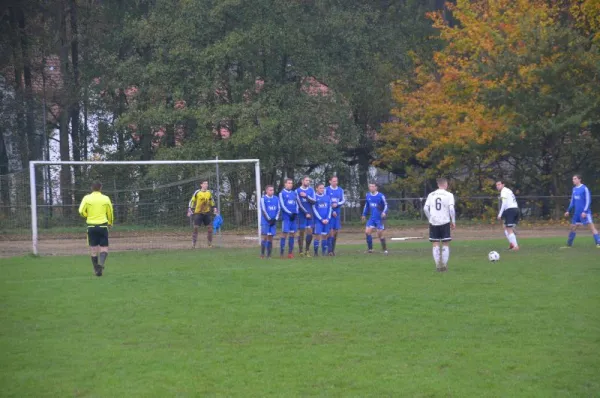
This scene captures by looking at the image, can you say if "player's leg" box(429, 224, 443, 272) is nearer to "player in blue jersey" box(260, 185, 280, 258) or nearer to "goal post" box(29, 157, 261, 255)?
"player in blue jersey" box(260, 185, 280, 258)

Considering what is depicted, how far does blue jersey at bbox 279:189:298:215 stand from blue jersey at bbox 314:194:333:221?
561 millimetres

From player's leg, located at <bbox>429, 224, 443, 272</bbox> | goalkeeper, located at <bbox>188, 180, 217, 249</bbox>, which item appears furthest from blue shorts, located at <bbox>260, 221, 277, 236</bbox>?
player's leg, located at <bbox>429, 224, 443, 272</bbox>

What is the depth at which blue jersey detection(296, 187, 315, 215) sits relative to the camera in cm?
2145

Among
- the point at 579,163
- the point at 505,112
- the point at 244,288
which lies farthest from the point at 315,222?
the point at 579,163

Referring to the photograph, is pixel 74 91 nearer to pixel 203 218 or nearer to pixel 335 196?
pixel 203 218

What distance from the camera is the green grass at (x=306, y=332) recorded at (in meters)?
8.09

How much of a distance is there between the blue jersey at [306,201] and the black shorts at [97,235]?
5921mm

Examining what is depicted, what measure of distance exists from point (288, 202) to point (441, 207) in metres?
5.96

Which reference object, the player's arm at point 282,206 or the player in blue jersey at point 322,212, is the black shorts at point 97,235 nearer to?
the player's arm at point 282,206

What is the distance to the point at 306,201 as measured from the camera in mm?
21516

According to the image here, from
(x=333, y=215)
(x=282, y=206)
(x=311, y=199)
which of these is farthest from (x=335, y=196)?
(x=282, y=206)

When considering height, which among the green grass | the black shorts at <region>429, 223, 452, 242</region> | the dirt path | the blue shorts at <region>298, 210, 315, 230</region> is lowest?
the green grass

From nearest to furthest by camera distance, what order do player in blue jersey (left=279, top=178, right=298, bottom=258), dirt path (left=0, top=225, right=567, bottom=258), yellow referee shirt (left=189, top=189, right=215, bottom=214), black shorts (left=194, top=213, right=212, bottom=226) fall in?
1. player in blue jersey (left=279, top=178, right=298, bottom=258)
2. yellow referee shirt (left=189, top=189, right=215, bottom=214)
3. black shorts (left=194, top=213, right=212, bottom=226)
4. dirt path (left=0, top=225, right=567, bottom=258)

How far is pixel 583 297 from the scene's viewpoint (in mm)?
12859
